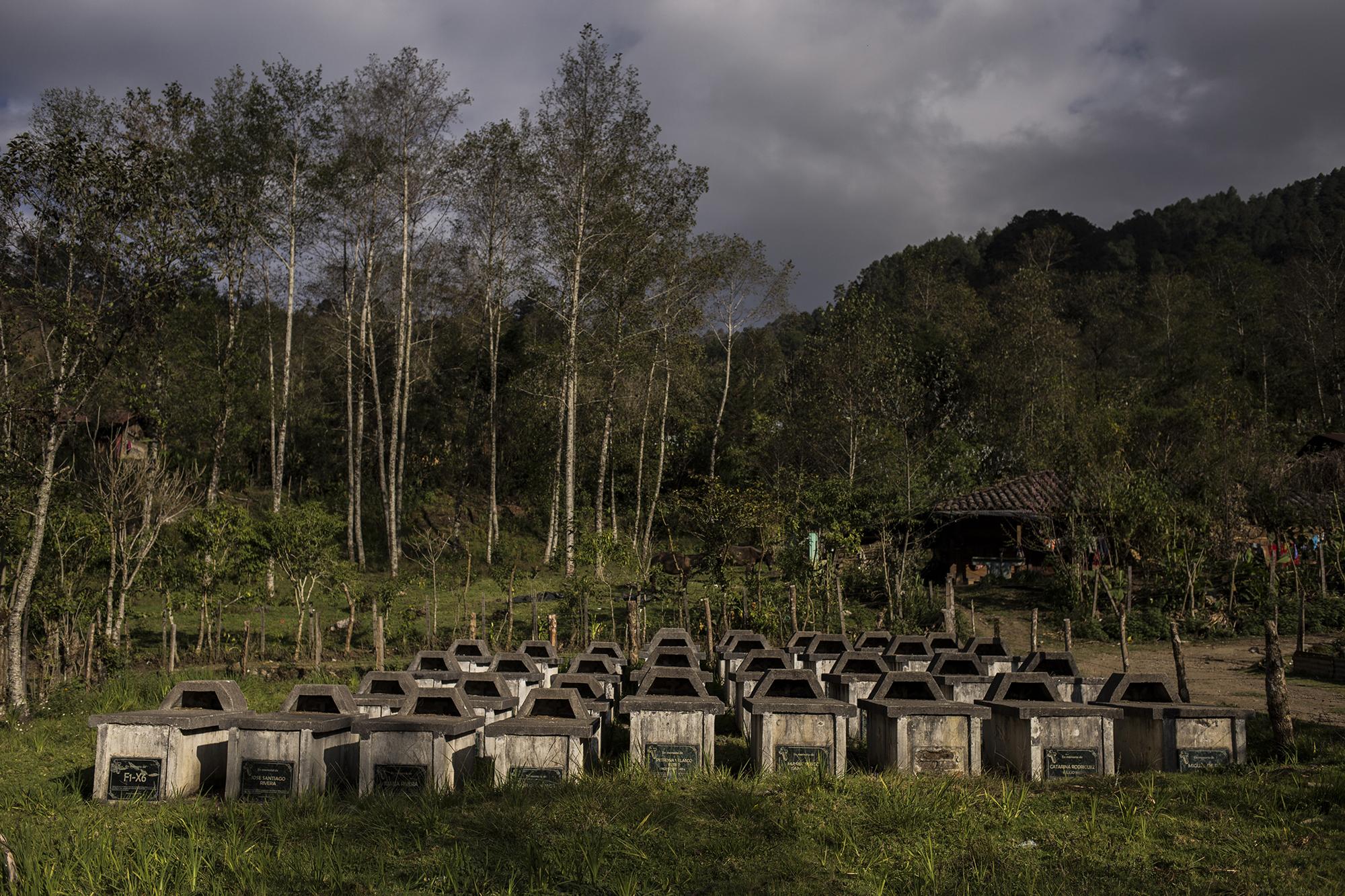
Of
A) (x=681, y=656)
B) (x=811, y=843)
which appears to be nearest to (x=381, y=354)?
(x=681, y=656)

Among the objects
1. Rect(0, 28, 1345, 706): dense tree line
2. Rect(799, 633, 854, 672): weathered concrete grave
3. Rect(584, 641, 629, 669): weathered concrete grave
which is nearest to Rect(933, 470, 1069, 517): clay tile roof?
Rect(0, 28, 1345, 706): dense tree line

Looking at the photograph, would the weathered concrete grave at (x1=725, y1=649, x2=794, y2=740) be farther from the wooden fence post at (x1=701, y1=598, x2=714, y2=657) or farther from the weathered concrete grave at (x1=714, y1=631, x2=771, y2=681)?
the wooden fence post at (x1=701, y1=598, x2=714, y2=657)

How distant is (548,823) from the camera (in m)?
6.45

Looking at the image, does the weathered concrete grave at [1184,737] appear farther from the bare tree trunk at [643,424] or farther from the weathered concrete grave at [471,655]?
the bare tree trunk at [643,424]

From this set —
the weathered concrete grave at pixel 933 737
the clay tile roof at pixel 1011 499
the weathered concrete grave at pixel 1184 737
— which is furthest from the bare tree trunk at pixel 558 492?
the weathered concrete grave at pixel 1184 737

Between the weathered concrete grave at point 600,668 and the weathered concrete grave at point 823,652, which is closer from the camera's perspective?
the weathered concrete grave at point 600,668

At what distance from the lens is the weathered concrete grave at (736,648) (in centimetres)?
1322

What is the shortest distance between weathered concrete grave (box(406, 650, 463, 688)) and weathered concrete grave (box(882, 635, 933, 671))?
5.47 metres

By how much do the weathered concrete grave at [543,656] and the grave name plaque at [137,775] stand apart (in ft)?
16.9

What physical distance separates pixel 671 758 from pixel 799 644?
619cm

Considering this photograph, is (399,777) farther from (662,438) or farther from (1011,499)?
(662,438)

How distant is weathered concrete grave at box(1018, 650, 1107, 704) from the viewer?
10195mm

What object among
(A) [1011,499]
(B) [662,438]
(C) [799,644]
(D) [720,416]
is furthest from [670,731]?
(D) [720,416]

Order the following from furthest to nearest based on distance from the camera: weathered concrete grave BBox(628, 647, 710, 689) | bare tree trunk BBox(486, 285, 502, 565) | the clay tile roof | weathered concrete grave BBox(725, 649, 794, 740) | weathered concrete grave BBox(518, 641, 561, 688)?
bare tree trunk BBox(486, 285, 502, 565) → the clay tile roof → weathered concrete grave BBox(518, 641, 561, 688) → weathered concrete grave BBox(628, 647, 710, 689) → weathered concrete grave BBox(725, 649, 794, 740)
